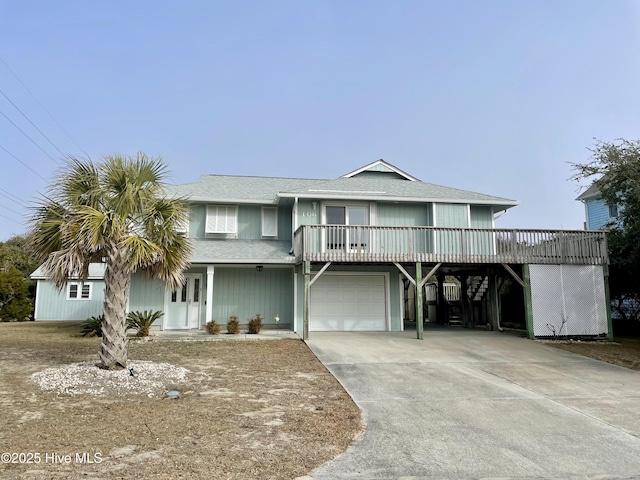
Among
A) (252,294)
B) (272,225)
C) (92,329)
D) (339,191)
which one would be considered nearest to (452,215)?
(339,191)

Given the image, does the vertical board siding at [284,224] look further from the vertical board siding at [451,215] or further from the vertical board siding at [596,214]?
the vertical board siding at [596,214]

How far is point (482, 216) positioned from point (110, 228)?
13866mm

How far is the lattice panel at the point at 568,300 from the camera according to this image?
1420 centimetres

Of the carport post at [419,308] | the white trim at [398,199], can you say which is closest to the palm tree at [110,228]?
the white trim at [398,199]

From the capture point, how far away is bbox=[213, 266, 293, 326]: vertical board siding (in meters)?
16.2

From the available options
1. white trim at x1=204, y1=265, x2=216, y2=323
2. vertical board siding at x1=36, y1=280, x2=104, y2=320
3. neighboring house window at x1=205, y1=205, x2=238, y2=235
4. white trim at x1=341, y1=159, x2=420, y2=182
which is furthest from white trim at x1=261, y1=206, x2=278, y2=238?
vertical board siding at x1=36, y1=280, x2=104, y2=320

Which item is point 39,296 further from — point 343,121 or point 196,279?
point 343,121

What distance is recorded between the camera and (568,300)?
1445 cm

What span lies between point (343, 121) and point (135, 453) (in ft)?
69.8

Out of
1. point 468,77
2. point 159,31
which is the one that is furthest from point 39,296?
A: point 468,77

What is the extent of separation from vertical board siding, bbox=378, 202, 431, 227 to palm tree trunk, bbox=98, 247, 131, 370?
409 inches

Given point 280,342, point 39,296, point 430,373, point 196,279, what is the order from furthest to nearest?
1. point 39,296
2. point 196,279
3. point 280,342
4. point 430,373

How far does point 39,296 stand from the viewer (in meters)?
22.0

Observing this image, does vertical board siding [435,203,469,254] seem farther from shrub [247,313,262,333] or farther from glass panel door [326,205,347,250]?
shrub [247,313,262,333]
